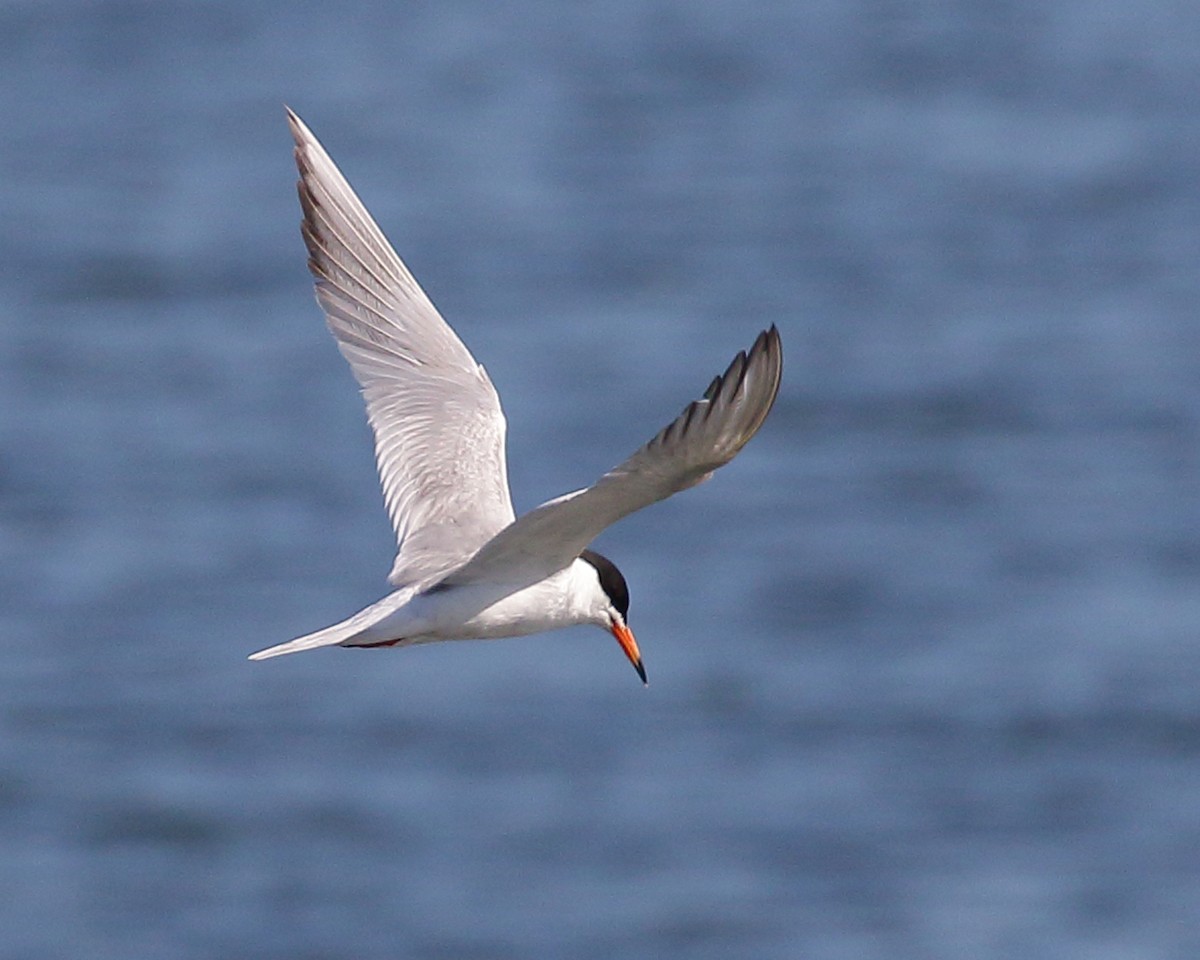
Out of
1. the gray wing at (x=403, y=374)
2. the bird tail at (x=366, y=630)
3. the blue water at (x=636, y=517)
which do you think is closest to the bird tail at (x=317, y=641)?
the bird tail at (x=366, y=630)

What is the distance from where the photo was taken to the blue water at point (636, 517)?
16281 mm

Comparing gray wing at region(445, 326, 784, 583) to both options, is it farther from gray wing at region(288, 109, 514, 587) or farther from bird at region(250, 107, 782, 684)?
gray wing at region(288, 109, 514, 587)

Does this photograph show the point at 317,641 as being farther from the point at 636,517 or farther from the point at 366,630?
the point at 636,517

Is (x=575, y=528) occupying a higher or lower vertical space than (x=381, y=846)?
lower

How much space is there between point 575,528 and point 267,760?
1083 cm

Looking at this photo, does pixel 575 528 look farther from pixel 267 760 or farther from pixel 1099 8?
pixel 1099 8

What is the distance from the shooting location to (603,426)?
18.9m

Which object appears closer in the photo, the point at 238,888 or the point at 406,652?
the point at 238,888

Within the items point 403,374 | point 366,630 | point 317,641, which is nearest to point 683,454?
point 317,641

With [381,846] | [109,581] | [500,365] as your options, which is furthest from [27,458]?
[381,846]

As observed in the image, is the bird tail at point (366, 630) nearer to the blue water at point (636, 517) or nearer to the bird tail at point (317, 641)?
the bird tail at point (317, 641)

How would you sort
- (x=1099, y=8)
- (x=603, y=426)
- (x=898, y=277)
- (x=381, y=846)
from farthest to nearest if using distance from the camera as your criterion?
(x=1099, y=8), (x=898, y=277), (x=603, y=426), (x=381, y=846)

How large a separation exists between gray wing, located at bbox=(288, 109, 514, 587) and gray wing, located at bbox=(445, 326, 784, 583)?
51.7 inches

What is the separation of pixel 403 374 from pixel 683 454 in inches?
104
